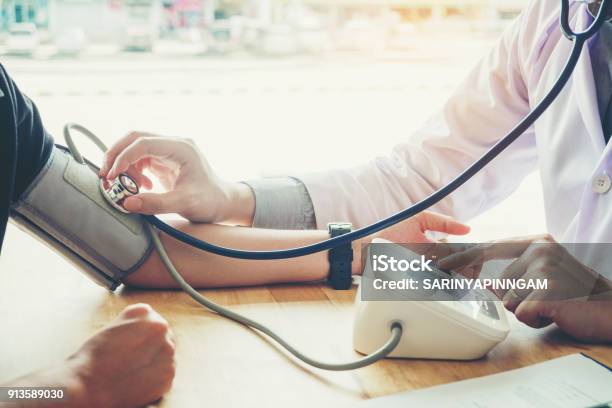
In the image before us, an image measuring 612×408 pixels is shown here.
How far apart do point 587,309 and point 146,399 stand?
43 centimetres

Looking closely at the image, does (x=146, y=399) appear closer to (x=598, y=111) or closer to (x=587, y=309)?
(x=587, y=309)

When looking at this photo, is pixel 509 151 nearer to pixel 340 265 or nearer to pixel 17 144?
pixel 340 265

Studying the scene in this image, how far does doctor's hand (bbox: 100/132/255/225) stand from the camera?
2.69 feet

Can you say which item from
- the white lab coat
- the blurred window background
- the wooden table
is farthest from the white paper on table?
the blurred window background

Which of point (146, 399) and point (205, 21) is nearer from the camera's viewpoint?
point (146, 399)

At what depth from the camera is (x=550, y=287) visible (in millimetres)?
721

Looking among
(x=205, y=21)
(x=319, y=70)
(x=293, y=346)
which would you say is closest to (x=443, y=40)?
(x=319, y=70)

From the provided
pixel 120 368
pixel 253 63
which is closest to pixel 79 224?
pixel 120 368

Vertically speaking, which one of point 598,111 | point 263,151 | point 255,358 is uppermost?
point 598,111

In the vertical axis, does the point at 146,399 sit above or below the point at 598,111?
below

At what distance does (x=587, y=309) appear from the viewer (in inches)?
27.0

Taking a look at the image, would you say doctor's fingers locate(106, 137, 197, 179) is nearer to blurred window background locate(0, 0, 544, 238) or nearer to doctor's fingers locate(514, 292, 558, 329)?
doctor's fingers locate(514, 292, 558, 329)

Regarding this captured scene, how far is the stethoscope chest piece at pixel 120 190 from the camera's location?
813 mm

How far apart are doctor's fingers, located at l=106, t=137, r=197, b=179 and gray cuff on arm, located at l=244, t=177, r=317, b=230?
129 millimetres
